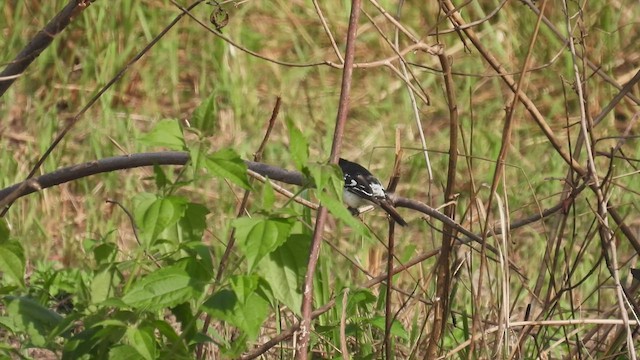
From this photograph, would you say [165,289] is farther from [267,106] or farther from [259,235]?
[267,106]

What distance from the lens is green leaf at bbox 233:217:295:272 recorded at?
2.28m

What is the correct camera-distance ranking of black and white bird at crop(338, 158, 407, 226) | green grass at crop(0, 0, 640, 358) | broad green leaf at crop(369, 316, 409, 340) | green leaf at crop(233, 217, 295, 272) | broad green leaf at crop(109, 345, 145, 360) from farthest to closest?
green grass at crop(0, 0, 640, 358) → black and white bird at crop(338, 158, 407, 226) → broad green leaf at crop(369, 316, 409, 340) → broad green leaf at crop(109, 345, 145, 360) → green leaf at crop(233, 217, 295, 272)

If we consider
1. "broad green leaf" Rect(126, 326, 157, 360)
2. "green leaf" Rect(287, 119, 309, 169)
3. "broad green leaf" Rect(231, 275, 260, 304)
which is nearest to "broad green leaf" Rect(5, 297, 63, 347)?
"broad green leaf" Rect(126, 326, 157, 360)

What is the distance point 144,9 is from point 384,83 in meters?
1.52

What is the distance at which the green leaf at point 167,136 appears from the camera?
240 centimetres

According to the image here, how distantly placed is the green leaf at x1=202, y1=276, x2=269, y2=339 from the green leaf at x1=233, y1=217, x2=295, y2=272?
0.30ft

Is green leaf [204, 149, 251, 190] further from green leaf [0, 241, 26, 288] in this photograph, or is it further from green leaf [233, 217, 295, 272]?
green leaf [0, 241, 26, 288]

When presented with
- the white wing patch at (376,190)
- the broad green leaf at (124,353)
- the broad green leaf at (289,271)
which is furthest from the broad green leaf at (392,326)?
the white wing patch at (376,190)

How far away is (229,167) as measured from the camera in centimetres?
240

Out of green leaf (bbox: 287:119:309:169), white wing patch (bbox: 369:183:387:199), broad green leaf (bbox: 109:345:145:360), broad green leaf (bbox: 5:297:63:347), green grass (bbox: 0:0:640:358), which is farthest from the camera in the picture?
green grass (bbox: 0:0:640:358)

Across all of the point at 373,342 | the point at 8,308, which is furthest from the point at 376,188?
the point at 8,308

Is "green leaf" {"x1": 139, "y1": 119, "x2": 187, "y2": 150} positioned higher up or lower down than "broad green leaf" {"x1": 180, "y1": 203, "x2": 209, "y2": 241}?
higher up

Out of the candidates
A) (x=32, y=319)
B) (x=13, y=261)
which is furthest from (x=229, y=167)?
(x=32, y=319)

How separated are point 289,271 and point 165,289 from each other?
0.84 feet
